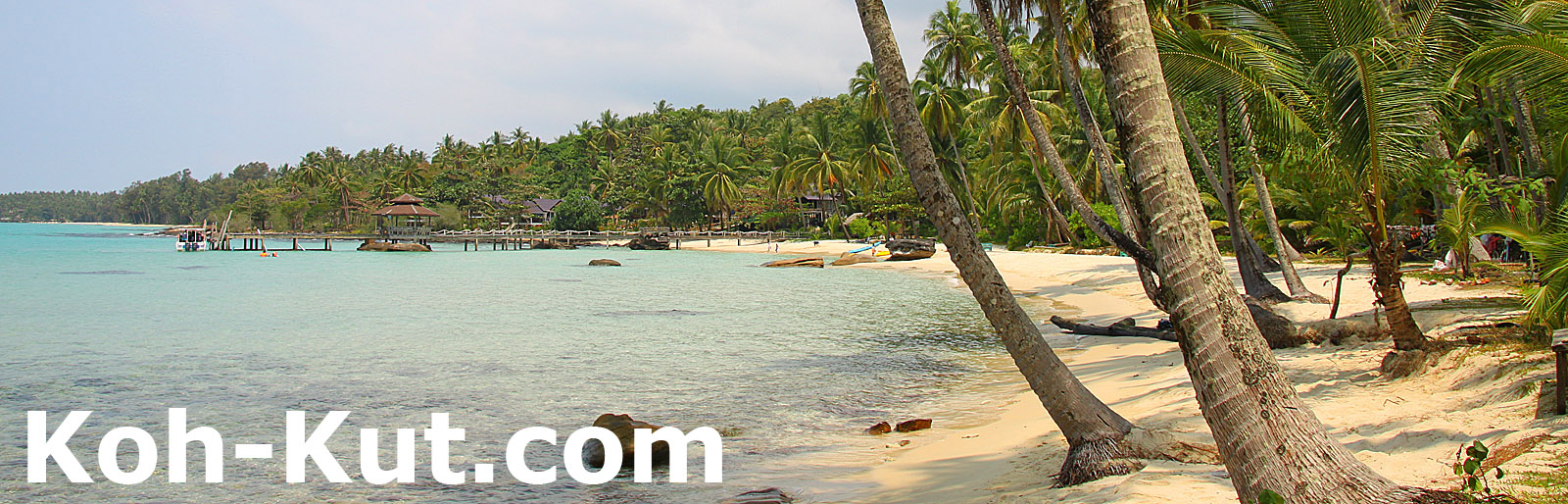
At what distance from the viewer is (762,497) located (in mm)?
6211

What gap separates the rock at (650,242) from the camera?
63.2 meters

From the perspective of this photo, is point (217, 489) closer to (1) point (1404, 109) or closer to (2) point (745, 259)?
(1) point (1404, 109)

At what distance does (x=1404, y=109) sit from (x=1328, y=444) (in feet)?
14.2

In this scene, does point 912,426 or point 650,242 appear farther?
point 650,242

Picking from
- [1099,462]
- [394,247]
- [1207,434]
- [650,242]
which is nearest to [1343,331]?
[1207,434]

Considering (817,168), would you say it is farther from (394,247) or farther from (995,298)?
(995,298)

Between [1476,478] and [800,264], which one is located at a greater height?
[1476,478]

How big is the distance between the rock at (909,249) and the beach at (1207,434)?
1224 inches

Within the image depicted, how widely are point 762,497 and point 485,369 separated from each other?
27.3 feet

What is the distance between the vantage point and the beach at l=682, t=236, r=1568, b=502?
4.70 metres

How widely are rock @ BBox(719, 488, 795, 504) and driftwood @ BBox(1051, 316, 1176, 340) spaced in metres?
7.41

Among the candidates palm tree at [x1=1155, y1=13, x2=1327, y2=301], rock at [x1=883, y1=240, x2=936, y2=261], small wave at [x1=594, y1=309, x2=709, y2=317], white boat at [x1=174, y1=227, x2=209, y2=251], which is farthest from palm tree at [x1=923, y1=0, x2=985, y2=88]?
white boat at [x1=174, y1=227, x2=209, y2=251]

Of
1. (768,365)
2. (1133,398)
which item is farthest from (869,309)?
(1133,398)

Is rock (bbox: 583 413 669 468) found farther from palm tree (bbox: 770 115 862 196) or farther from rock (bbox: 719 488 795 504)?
palm tree (bbox: 770 115 862 196)
